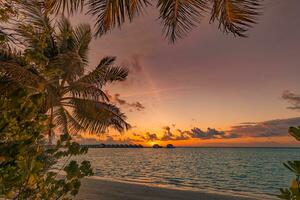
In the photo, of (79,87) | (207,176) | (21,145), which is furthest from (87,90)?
(207,176)

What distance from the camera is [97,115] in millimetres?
18484

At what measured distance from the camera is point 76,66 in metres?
17.9

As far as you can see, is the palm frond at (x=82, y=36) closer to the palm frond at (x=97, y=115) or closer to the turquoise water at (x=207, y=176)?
the palm frond at (x=97, y=115)

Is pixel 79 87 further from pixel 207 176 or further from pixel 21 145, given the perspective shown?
pixel 207 176

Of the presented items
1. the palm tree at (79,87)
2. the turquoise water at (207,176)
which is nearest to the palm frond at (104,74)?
the palm tree at (79,87)

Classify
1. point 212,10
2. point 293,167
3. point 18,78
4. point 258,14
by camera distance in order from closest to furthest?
point 293,167
point 258,14
point 212,10
point 18,78

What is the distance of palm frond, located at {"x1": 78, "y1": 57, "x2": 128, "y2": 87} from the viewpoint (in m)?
19.1

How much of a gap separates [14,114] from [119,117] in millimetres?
16130

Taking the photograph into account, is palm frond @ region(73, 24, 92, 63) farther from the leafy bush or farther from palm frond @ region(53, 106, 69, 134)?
the leafy bush

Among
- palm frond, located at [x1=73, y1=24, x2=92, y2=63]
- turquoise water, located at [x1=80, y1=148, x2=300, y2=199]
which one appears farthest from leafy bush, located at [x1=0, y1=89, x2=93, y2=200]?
turquoise water, located at [x1=80, y1=148, x2=300, y2=199]

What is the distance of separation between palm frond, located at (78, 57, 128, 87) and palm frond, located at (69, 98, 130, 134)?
1273 mm

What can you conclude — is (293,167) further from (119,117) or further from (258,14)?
(119,117)

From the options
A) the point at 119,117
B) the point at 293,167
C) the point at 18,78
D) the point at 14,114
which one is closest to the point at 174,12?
the point at 14,114

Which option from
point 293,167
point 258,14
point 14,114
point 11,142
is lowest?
point 293,167
